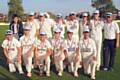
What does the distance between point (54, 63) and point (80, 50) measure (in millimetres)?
1039

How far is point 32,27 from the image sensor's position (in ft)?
44.9

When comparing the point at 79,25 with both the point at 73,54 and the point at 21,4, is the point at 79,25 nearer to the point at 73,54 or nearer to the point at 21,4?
the point at 73,54

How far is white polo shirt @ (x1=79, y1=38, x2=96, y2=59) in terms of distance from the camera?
13.0 meters

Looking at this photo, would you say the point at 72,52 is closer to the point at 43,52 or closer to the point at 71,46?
the point at 71,46

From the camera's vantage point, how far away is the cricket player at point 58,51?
42.8ft

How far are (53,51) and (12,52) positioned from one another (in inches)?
54.3

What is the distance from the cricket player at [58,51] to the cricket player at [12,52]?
1.20 metres

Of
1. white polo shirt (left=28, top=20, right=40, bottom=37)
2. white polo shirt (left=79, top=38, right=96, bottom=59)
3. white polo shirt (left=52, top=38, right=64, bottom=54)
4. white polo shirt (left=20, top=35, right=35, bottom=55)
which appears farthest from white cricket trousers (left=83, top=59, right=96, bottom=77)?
white polo shirt (left=28, top=20, right=40, bottom=37)

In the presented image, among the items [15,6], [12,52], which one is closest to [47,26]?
[12,52]

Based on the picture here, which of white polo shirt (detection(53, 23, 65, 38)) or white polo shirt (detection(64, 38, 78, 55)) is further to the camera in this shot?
white polo shirt (detection(53, 23, 65, 38))

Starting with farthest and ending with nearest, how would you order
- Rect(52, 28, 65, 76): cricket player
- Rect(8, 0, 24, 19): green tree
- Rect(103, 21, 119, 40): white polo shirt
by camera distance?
Rect(8, 0, 24, 19): green tree < Rect(103, 21, 119, 40): white polo shirt < Rect(52, 28, 65, 76): cricket player

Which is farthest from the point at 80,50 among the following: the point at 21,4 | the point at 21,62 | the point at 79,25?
the point at 21,4

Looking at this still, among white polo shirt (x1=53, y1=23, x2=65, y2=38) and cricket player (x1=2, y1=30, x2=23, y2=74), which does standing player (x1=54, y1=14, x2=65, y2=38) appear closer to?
white polo shirt (x1=53, y1=23, x2=65, y2=38)

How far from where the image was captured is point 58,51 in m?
13.1
